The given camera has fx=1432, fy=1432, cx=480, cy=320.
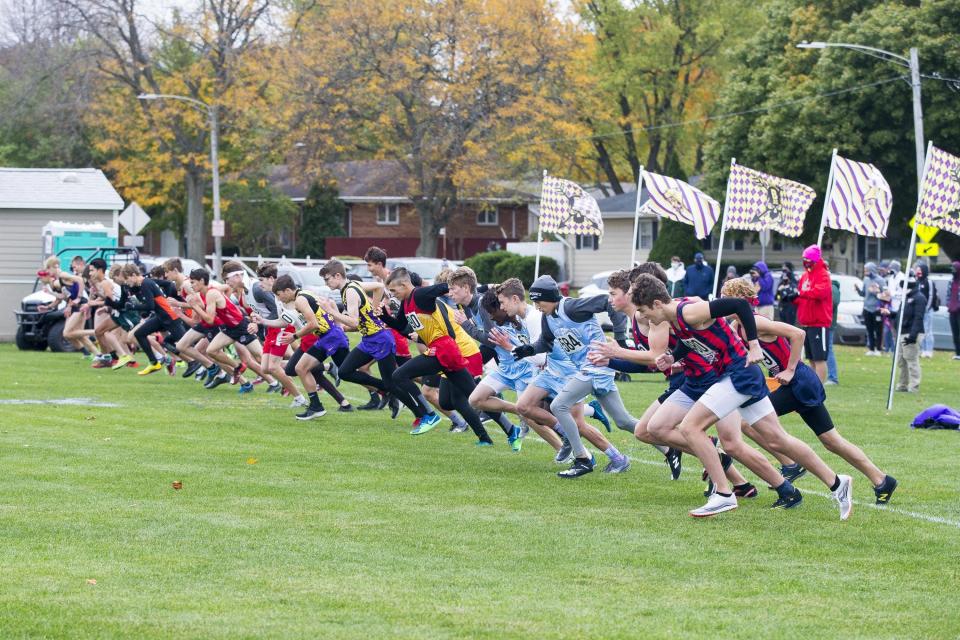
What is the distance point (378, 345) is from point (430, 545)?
687 cm

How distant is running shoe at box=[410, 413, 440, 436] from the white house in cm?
2002

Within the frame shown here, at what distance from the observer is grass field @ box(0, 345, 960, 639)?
6.68 m

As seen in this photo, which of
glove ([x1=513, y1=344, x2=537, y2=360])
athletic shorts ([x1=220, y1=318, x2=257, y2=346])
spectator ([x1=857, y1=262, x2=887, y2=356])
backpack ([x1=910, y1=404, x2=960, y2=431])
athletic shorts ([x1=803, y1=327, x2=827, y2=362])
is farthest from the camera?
spectator ([x1=857, y1=262, x2=887, y2=356])

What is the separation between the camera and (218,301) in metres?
19.3

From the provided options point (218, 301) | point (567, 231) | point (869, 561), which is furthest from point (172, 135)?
point (869, 561)

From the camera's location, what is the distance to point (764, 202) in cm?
2638

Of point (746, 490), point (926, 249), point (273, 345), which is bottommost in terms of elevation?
point (746, 490)

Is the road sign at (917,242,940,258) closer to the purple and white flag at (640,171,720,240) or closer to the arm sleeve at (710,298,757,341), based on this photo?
the purple and white flag at (640,171,720,240)

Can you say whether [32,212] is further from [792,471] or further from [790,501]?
[790,501]

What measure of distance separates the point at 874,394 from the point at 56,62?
148 ft

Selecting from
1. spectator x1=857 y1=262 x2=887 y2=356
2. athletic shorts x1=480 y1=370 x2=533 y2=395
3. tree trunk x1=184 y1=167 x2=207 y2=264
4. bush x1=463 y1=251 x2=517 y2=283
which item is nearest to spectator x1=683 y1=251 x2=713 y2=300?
spectator x1=857 y1=262 x2=887 y2=356

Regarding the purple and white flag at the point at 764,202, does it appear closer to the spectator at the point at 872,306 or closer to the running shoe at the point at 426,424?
the spectator at the point at 872,306

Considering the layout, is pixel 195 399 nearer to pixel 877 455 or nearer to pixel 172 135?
pixel 877 455

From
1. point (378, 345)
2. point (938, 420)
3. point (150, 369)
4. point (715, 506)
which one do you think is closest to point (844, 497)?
point (715, 506)
